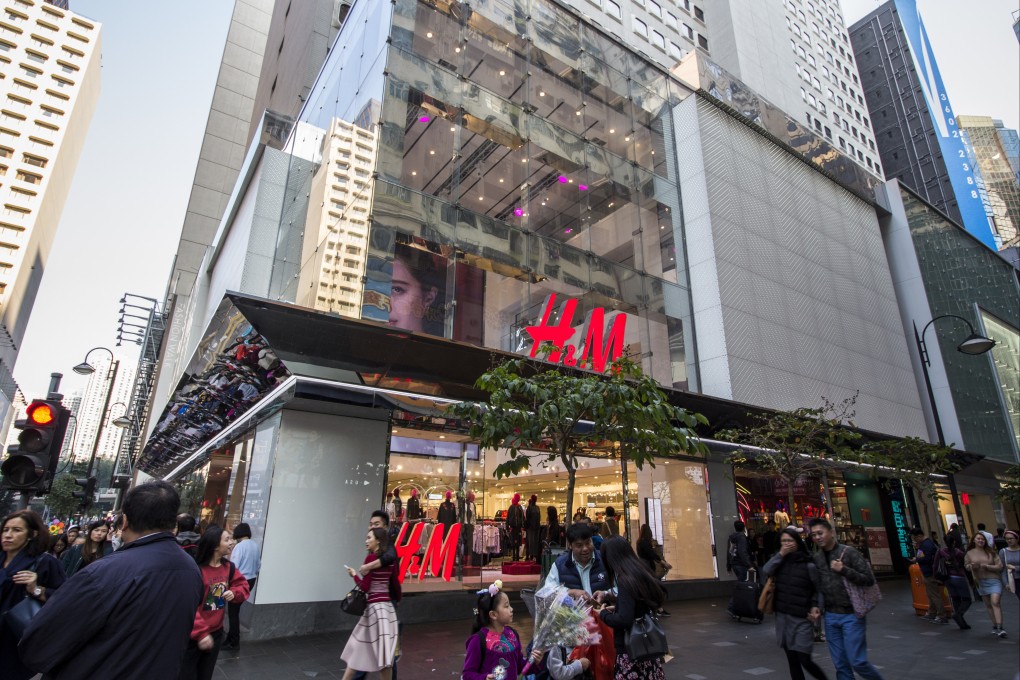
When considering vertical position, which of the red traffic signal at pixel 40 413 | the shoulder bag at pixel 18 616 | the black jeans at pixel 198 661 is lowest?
the black jeans at pixel 198 661

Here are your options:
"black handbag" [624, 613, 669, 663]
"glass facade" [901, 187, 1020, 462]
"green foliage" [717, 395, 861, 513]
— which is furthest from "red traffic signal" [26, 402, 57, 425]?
"glass facade" [901, 187, 1020, 462]

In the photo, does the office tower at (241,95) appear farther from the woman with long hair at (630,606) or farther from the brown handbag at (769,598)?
the brown handbag at (769,598)

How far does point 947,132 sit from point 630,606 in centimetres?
9534

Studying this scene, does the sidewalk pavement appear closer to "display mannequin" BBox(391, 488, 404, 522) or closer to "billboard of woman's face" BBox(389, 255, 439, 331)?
"display mannequin" BBox(391, 488, 404, 522)

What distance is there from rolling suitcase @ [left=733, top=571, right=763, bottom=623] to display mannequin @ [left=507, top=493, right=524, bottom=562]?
5.60 meters

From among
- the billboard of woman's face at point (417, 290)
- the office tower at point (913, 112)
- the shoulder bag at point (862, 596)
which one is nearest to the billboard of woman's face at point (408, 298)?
the billboard of woman's face at point (417, 290)

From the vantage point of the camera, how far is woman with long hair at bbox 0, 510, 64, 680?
3500 mm

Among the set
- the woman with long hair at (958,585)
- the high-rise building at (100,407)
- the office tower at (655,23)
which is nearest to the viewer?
the woman with long hair at (958,585)

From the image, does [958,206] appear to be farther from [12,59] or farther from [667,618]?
[12,59]

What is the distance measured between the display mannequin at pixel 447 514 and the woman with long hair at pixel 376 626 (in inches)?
252

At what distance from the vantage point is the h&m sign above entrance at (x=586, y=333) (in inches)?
512

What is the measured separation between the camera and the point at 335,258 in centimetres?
1105

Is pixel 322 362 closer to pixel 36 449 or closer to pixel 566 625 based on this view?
pixel 36 449

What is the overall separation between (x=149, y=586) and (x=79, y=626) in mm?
258
